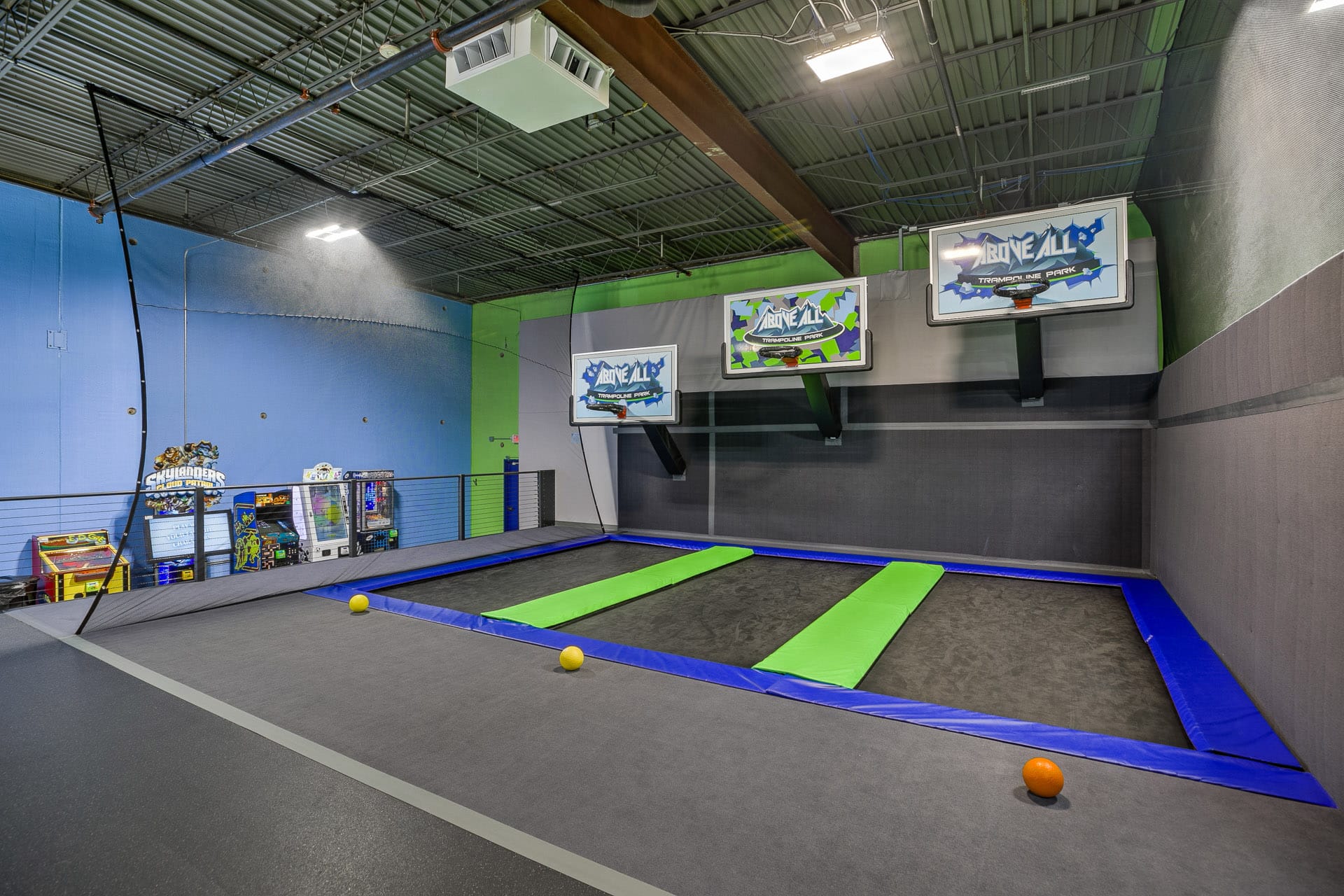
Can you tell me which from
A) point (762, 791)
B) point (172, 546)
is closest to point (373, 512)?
point (172, 546)

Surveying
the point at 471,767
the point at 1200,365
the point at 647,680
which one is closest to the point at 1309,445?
the point at 1200,365

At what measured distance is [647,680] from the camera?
2973mm

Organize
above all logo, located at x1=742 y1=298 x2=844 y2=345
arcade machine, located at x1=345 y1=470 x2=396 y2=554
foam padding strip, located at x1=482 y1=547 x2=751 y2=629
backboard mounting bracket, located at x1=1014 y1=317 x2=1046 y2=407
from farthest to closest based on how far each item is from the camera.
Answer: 1. arcade machine, located at x1=345 y1=470 x2=396 y2=554
2. above all logo, located at x1=742 y1=298 x2=844 y2=345
3. backboard mounting bracket, located at x1=1014 y1=317 x2=1046 y2=407
4. foam padding strip, located at x1=482 y1=547 x2=751 y2=629

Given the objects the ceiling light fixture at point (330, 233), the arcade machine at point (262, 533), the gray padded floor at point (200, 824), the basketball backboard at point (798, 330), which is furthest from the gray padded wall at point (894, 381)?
the gray padded floor at point (200, 824)

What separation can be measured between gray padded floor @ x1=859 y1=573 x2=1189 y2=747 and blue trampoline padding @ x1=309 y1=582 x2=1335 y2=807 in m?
0.14

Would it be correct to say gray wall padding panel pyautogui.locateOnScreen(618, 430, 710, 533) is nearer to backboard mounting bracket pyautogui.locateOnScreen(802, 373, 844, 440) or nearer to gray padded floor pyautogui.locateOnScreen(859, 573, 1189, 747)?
backboard mounting bracket pyautogui.locateOnScreen(802, 373, 844, 440)

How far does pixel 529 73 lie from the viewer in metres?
3.67

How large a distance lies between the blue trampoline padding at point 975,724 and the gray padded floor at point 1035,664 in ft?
0.46

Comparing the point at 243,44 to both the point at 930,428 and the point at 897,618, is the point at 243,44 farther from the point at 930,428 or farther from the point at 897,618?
the point at 930,428

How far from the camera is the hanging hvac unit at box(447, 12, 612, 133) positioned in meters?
3.54

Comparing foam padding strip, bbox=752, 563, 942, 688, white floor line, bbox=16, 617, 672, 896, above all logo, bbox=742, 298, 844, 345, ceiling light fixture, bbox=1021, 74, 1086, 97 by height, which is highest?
ceiling light fixture, bbox=1021, 74, 1086, 97

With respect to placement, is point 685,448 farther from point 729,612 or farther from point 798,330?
point 729,612

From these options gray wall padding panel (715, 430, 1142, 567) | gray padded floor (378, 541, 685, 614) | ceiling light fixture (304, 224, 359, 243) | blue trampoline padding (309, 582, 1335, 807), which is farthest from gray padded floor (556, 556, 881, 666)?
ceiling light fixture (304, 224, 359, 243)

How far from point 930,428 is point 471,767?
5523 mm
